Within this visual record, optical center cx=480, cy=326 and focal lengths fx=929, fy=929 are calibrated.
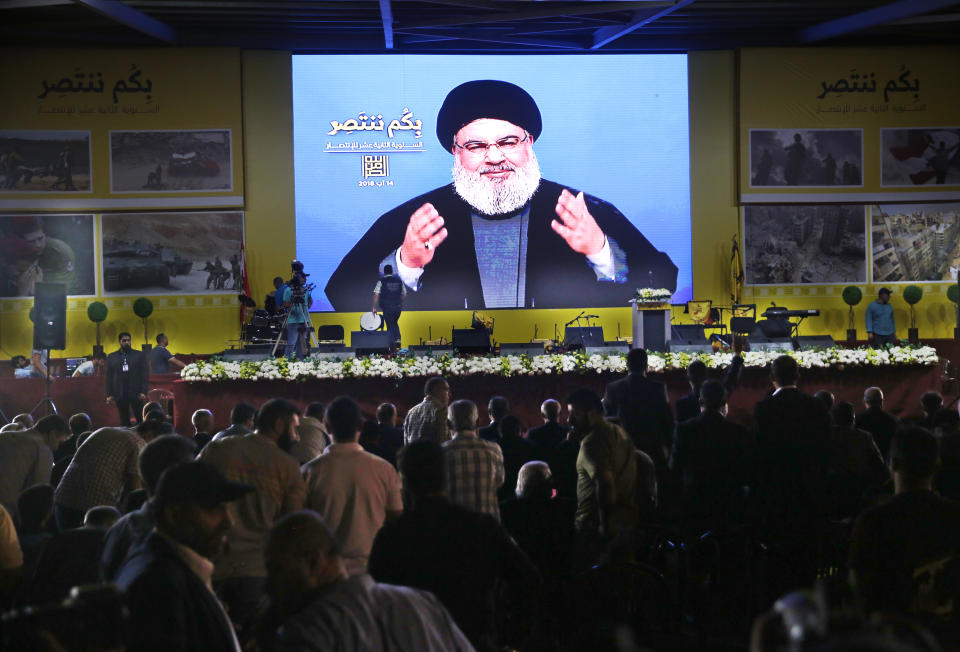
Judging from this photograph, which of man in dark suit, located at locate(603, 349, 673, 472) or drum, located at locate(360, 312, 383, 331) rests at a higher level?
drum, located at locate(360, 312, 383, 331)

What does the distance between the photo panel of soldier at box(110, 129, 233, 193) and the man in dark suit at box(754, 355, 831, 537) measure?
1316 centimetres

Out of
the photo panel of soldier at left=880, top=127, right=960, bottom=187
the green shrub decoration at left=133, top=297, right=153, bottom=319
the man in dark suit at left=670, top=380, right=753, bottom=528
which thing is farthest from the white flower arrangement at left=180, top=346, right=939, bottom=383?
the photo panel of soldier at left=880, top=127, right=960, bottom=187

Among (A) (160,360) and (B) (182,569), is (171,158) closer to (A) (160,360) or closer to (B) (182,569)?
(A) (160,360)

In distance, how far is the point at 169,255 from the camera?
16.3m

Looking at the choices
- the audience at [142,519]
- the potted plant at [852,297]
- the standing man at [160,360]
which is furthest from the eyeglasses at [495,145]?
the audience at [142,519]

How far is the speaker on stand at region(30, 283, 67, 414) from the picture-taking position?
39.7ft

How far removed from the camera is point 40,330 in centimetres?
1203

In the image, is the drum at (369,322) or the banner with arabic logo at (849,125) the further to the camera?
the banner with arabic logo at (849,125)

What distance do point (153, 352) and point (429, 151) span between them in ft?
→ 19.3

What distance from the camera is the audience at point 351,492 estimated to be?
3939 millimetres

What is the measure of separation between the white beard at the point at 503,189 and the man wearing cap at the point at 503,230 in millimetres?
18

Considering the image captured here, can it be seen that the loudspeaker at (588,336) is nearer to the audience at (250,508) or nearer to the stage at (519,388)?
the stage at (519,388)

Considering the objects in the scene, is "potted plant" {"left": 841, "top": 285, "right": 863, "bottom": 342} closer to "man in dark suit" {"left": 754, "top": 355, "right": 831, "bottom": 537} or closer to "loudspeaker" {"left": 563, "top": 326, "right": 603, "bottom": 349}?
"loudspeaker" {"left": 563, "top": 326, "right": 603, "bottom": 349}

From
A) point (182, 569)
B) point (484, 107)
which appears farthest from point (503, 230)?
point (182, 569)
